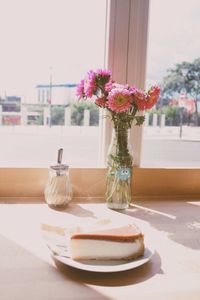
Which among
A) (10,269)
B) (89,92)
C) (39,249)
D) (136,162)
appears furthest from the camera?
(136,162)

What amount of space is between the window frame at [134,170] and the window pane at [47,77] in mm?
65

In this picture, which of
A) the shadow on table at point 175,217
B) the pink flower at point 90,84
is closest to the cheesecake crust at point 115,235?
the shadow on table at point 175,217

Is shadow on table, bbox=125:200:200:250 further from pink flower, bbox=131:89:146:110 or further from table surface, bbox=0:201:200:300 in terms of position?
pink flower, bbox=131:89:146:110

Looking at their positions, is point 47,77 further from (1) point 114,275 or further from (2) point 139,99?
(1) point 114,275

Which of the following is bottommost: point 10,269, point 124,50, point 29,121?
point 10,269

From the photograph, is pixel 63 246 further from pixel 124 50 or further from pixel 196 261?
pixel 124 50

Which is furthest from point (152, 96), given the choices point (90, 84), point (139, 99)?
point (90, 84)

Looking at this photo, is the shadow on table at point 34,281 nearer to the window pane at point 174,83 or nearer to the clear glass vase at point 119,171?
the clear glass vase at point 119,171

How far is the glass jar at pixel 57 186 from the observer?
53.1 inches

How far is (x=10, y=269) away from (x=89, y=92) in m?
0.68

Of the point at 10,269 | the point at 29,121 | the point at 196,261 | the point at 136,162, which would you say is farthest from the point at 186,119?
the point at 10,269

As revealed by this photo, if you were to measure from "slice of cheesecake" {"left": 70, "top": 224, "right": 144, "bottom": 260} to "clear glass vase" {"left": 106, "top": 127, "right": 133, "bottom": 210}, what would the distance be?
18.5 inches

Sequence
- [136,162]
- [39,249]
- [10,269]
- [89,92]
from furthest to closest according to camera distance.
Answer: [136,162], [89,92], [39,249], [10,269]

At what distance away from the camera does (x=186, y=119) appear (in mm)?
1688
